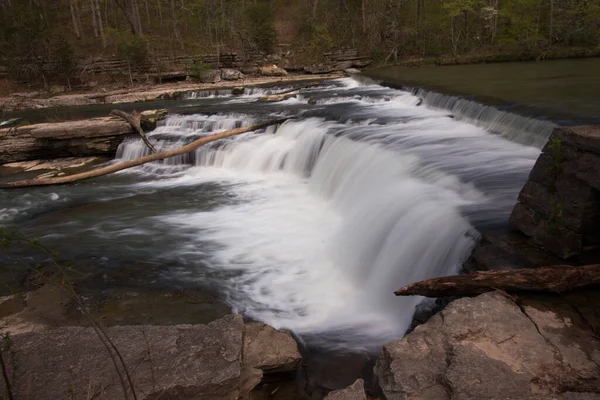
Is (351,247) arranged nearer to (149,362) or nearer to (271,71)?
(149,362)

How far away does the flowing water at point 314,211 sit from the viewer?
5.59 metres

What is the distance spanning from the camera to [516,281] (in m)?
3.78

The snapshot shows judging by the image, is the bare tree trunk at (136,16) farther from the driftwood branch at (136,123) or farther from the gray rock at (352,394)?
the gray rock at (352,394)

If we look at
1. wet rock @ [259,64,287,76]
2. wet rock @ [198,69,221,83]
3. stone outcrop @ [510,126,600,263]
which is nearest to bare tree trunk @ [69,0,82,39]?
wet rock @ [198,69,221,83]

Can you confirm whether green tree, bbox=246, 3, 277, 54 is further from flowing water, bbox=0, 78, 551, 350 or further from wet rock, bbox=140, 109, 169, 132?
flowing water, bbox=0, 78, 551, 350

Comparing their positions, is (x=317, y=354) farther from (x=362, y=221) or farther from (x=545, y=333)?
(x=362, y=221)

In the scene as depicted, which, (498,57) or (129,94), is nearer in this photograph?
(129,94)

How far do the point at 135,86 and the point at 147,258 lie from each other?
23.7m

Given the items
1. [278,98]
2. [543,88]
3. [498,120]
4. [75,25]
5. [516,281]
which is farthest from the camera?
[75,25]

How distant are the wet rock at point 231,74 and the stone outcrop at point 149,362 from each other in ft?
86.3

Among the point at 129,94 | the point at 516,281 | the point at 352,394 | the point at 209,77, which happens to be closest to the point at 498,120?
the point at 516,281

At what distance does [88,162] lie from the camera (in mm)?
13938

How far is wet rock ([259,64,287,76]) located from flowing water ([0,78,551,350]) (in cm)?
1630

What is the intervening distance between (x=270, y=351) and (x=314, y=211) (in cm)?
503
